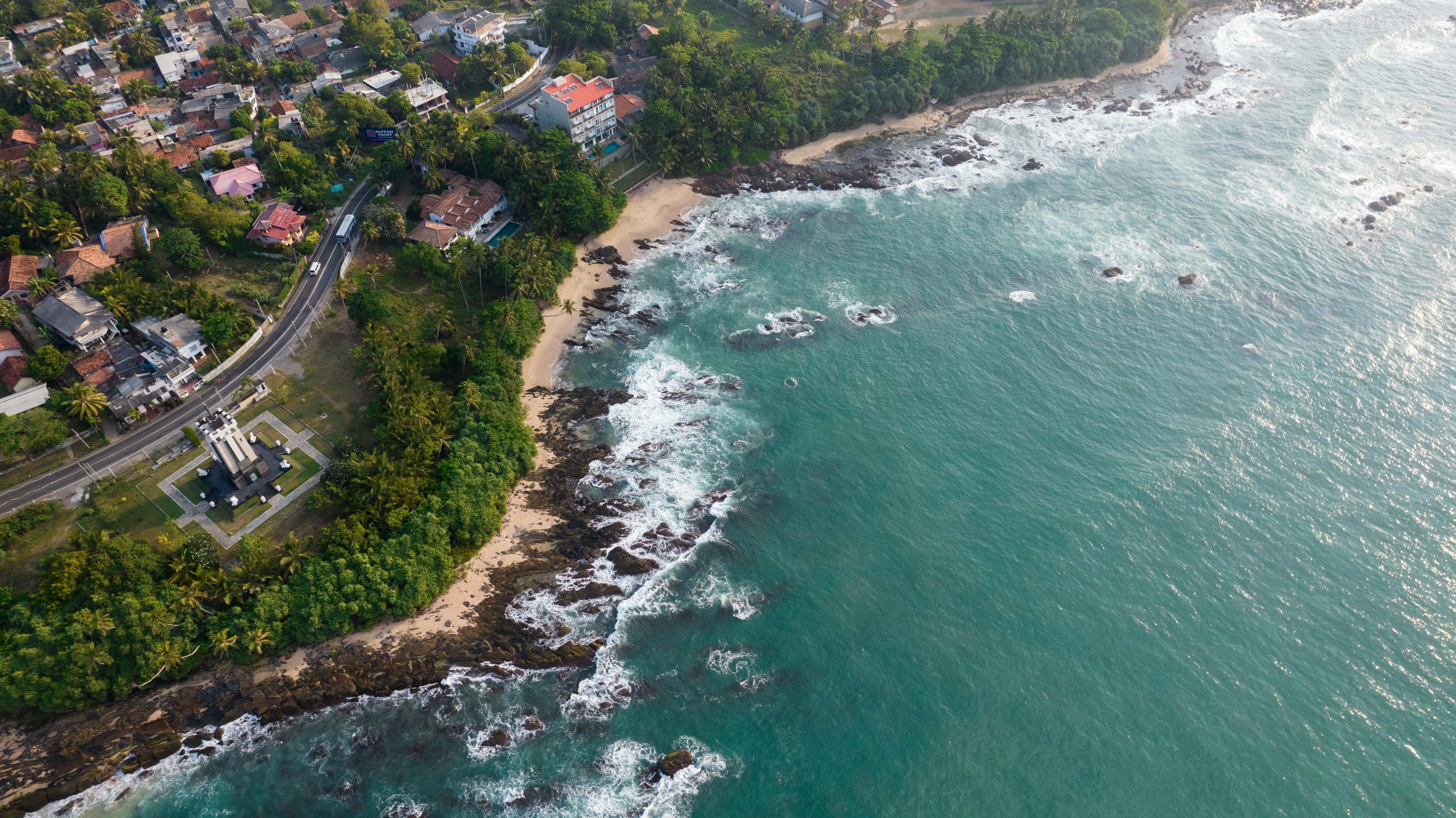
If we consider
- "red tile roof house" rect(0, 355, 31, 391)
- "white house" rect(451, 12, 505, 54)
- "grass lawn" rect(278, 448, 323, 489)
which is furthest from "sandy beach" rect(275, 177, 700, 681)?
"white house" rect(451, 12, 505, 54)

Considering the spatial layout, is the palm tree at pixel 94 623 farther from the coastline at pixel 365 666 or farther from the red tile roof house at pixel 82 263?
the red tile roof house at pixel 82 263

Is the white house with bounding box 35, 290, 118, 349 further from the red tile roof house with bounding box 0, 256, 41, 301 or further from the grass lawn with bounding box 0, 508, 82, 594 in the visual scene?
the grass lawn with bounding box 0, 508, 82, 594

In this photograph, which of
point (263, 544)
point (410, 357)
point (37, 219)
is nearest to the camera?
point (263, 544)

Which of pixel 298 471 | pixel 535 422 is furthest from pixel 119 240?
pixel 535 422

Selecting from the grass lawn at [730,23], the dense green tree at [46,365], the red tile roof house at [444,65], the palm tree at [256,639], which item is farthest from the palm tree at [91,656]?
the grass lawn at [730,23]

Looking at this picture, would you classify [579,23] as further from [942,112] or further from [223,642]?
[223,642]

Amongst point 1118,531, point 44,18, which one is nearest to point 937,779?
point 1118,531

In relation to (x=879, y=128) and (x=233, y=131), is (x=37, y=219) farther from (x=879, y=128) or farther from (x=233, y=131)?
(x=879, y=128)
